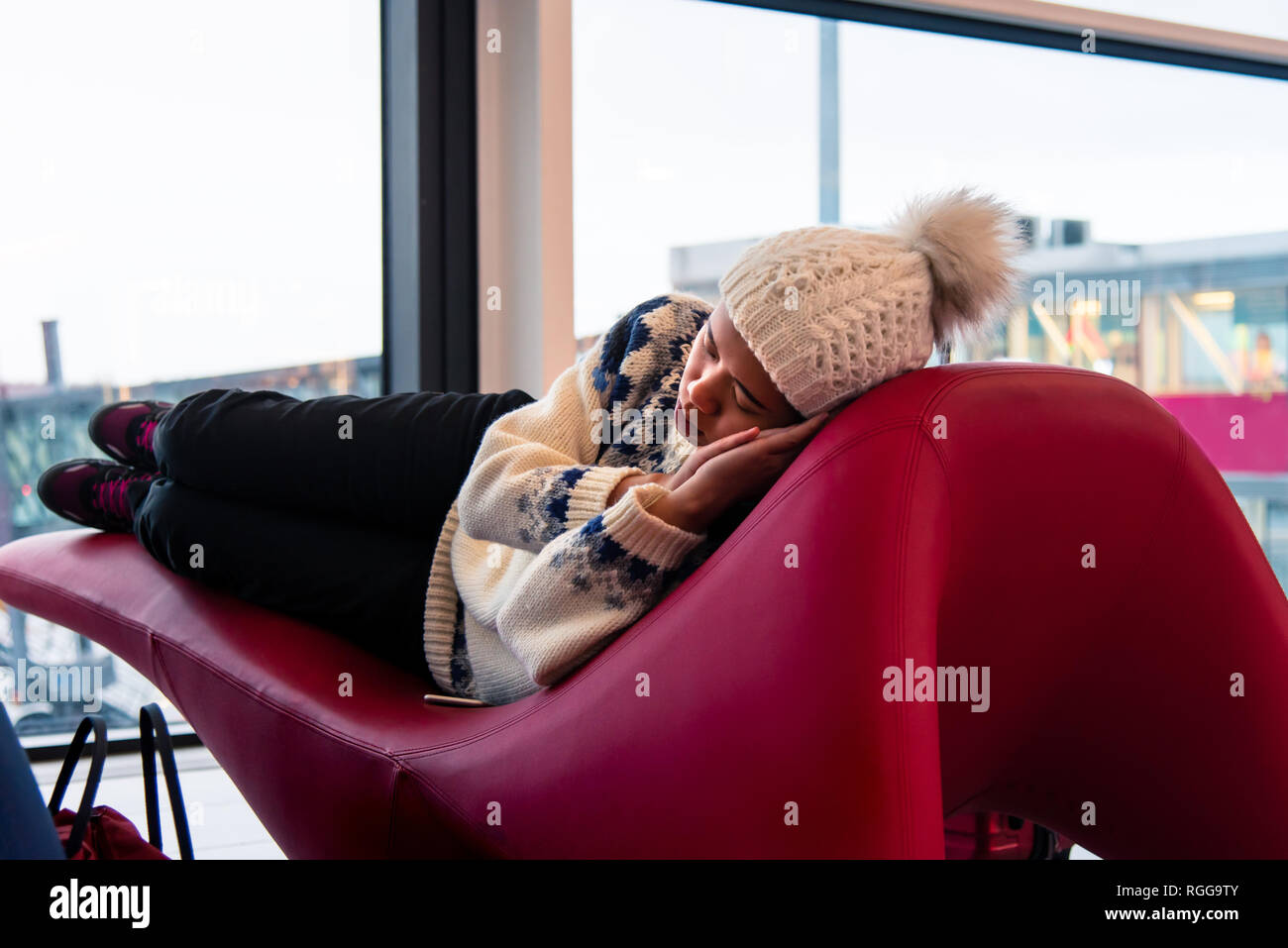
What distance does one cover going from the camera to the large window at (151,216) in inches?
74.9

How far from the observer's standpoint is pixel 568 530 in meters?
0.97

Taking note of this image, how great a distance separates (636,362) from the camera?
1.16 metres

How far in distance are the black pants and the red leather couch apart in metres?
0.18

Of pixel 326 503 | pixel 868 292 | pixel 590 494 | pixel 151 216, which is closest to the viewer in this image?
pixel 868 292

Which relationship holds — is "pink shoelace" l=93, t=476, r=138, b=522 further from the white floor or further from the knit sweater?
the knit sweater

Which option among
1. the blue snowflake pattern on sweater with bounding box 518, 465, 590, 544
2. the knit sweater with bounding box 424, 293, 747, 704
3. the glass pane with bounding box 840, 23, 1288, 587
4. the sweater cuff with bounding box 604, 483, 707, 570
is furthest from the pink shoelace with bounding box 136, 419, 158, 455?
the glass pane with bounding box 840, 23, 1288, 587

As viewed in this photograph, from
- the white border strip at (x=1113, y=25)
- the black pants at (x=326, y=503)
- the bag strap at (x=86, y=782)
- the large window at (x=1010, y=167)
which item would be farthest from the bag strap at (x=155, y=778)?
the white border strip at (x=1113, y=25)

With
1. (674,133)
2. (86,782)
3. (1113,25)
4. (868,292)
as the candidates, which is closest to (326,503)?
(86,782)

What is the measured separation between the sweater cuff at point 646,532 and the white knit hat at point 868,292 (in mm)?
141

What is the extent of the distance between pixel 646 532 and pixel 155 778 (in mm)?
658

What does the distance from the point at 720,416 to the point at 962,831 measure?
2.01 ft

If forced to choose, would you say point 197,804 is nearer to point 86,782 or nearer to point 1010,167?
point 86,782

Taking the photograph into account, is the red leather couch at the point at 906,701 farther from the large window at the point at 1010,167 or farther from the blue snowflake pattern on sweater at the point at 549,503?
the large window at the point at 1010,167

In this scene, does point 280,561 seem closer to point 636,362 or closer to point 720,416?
point 636,362
